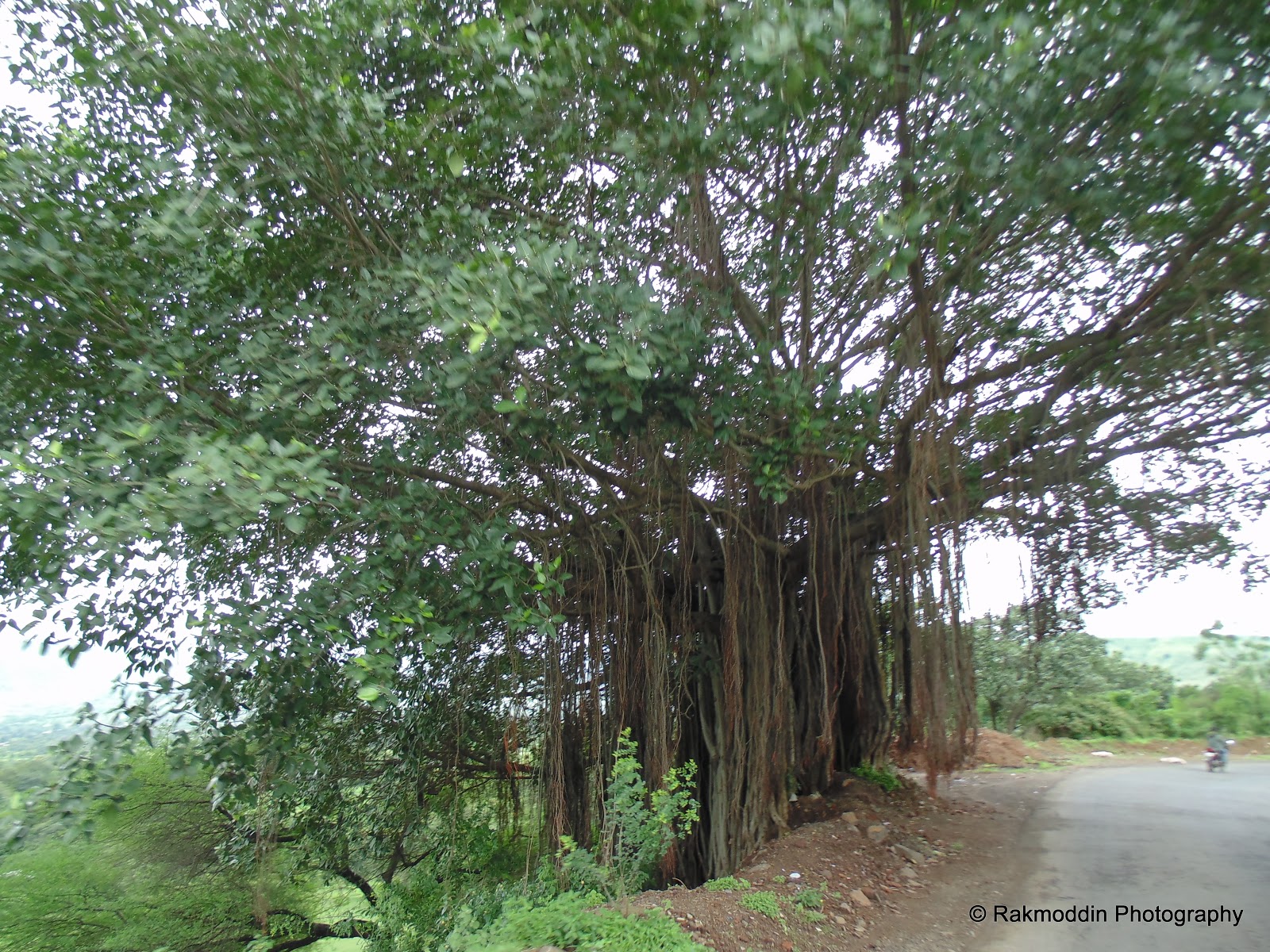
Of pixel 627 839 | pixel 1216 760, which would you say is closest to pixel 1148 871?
pixel 627 839

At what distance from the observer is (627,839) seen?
12.6 feet

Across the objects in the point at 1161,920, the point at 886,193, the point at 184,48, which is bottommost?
the point at 1161,920

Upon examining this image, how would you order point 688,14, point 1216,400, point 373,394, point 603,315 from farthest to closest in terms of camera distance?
1. point 1216,400
2. point 373,394
3. point 603,315
4. point 688,14

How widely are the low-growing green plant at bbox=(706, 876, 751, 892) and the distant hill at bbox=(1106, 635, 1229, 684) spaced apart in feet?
40.0

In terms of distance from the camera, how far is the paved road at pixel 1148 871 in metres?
3.39

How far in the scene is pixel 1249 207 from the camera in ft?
10.4

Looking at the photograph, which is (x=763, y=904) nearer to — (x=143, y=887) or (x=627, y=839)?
(x=627, y=839)

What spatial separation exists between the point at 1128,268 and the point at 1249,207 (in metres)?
0.96

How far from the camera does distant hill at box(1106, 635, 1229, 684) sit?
1333 centimetres

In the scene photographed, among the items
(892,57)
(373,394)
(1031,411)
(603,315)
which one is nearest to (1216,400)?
(1031,411)

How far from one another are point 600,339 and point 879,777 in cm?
460

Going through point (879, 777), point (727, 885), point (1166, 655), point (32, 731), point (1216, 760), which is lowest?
point (1216, 760)

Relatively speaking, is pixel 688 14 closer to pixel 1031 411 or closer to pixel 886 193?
pixel 886 193

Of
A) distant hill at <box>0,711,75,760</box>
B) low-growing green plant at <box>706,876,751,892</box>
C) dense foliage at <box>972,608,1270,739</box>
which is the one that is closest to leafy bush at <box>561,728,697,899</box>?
low-growing green plant at <box>706,876,751,892</box>
